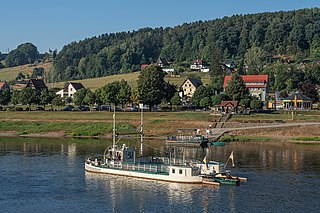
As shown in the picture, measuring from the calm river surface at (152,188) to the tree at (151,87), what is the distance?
5122cm

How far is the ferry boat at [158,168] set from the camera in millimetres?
61000

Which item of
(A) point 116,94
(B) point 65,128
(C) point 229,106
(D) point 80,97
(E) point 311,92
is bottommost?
(B) point 65,128

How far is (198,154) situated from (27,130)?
5100 cm

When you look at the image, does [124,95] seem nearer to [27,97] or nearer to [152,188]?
[27,97]

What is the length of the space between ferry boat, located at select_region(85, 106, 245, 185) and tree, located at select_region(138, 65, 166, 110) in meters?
64.6

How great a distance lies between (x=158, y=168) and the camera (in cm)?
6569

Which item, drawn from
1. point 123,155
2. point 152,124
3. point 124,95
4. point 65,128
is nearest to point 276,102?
point 124,95

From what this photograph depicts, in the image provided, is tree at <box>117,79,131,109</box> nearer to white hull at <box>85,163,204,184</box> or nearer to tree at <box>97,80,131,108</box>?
tree at <box>97,80,131,108</box>

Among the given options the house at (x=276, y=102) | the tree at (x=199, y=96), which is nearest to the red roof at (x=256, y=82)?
the house at (x=276, y=102)

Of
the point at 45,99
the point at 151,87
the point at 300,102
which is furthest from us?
the point at 45,99

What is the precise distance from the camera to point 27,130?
400 feet

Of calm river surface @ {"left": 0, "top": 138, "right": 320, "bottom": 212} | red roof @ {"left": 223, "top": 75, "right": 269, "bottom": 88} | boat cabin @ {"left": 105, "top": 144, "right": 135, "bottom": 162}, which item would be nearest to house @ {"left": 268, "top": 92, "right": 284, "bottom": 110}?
red roof @ {"left": 223, "top": 75, "right": 269, "bottom": 88}

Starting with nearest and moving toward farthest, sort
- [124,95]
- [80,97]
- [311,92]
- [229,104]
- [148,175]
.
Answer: [148,175] → [229,104] → [124,95] → [311,92] → [80,97]

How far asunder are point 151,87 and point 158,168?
7114 centimetres
